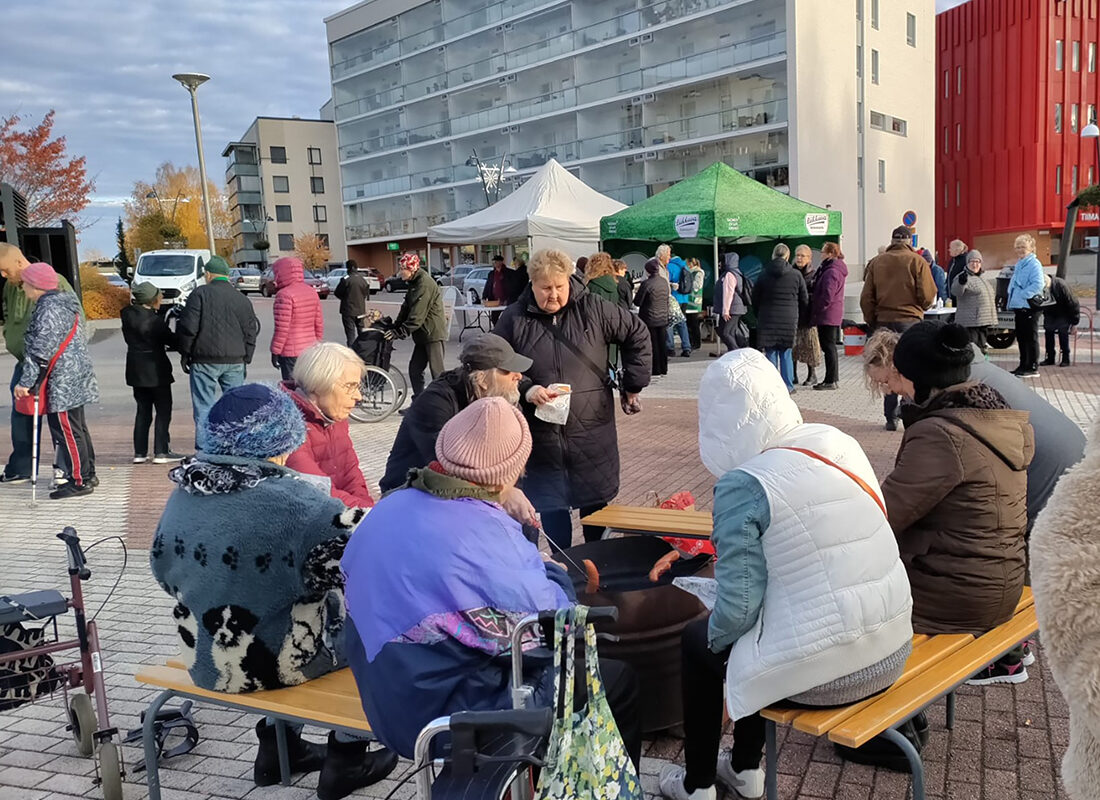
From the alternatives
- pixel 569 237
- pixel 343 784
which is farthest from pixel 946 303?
pixel 343 784

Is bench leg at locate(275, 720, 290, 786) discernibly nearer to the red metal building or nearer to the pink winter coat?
the pink winter coat

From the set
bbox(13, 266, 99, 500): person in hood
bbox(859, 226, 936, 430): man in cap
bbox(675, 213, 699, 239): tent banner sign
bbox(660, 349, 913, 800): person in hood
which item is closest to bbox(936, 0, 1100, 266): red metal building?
bbox(675, 213, 699, 239): tent banner sign

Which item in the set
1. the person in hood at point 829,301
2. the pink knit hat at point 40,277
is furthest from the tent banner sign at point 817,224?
the pink knit hat at point 40,277

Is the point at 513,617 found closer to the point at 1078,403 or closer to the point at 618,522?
the point at 618,522

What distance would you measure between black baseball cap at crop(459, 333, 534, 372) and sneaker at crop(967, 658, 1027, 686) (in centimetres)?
237

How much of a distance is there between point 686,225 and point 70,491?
10581mm

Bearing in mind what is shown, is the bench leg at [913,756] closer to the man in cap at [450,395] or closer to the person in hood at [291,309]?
the man in cap at [450,395]

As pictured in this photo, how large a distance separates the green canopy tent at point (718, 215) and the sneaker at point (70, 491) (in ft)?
33.9

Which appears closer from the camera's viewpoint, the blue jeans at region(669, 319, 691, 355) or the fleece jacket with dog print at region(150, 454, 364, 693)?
the fleece jacket with dog print at region(150, 454, 364, 693)

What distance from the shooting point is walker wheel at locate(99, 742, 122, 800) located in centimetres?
312

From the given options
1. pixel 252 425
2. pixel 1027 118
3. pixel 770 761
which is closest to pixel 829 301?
pixel 770 761

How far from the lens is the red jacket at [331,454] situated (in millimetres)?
3879

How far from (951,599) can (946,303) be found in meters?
12.7

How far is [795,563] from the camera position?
240cm
